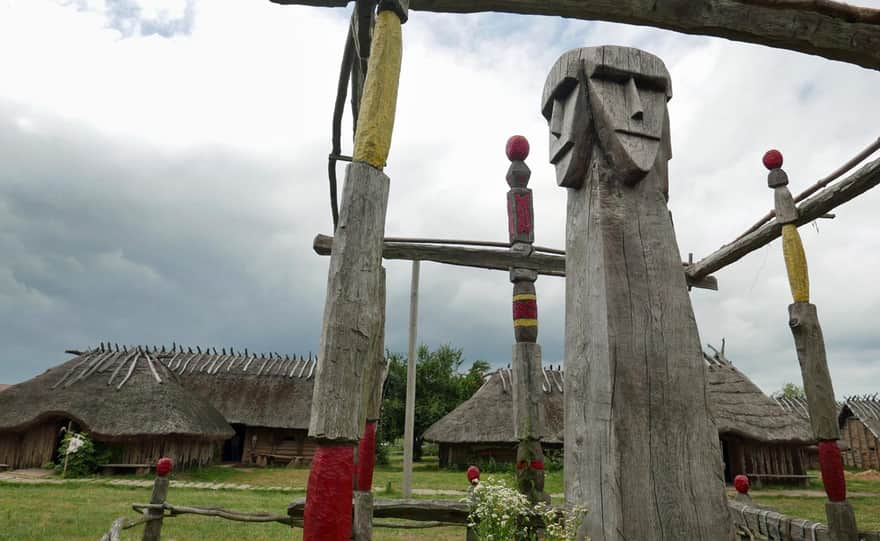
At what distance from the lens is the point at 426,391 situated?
28.0m

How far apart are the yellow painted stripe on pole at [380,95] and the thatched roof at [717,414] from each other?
1808 cm

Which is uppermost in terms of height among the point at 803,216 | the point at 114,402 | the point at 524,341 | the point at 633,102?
the point at 803,216

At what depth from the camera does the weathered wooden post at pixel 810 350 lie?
18.0 ft

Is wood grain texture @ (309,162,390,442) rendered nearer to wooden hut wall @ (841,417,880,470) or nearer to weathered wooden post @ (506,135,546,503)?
weathered wooden post @ (506,135,546,503)

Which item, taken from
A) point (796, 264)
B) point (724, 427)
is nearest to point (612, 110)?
point (796, 264)

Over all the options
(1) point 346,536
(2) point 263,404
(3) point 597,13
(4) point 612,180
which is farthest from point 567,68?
(2) point 263,404

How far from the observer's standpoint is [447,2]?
2.38 meters

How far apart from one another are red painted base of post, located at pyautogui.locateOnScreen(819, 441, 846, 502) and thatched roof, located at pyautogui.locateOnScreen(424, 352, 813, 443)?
12.5 metres

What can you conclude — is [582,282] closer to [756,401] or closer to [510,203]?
[510,203]

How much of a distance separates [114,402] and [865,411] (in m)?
32.6

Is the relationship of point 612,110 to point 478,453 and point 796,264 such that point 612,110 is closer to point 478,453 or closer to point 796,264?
point 796,264

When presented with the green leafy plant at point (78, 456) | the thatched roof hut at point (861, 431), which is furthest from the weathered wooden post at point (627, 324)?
the thatched roof hut at point (861, 431)

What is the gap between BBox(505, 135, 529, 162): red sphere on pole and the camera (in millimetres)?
6270

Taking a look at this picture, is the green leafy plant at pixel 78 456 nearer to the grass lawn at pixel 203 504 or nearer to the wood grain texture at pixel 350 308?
the grass lawn at pixel 203 504
